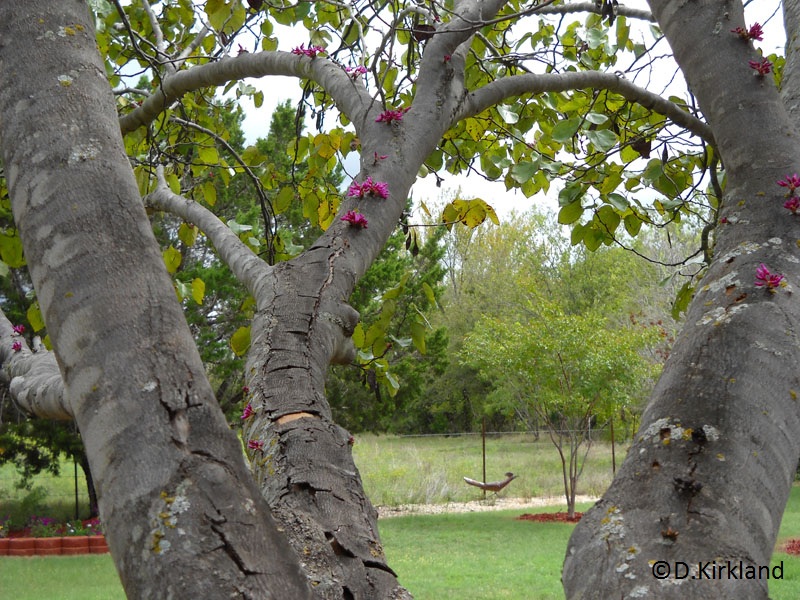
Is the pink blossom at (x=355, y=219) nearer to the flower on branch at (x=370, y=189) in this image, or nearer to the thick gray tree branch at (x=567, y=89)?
the flower on branch at (x=370, y=189)

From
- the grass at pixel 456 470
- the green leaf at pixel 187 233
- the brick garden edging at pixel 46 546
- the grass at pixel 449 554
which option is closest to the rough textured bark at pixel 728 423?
the green leaf at pixel 187 233

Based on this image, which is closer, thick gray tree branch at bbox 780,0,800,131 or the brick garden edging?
thick gray tree branch at bbox 780,0,800,131

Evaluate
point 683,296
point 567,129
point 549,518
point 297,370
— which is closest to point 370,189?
point 297,370

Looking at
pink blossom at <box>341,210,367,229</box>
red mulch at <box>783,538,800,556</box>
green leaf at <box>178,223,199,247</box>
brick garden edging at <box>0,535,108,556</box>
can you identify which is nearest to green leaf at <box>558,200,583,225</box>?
pink blossom at <box>341,210,367,229</box>

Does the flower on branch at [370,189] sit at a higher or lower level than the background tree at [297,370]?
higher

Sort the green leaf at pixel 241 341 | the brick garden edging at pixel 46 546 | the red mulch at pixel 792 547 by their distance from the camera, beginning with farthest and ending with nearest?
the brick garden edging at pixel 46 546, the red mulch at pixel 792 547, the green leaf at pixel 241 341

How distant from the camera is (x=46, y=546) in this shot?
9.88 meters

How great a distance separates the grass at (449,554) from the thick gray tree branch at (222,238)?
567 cm

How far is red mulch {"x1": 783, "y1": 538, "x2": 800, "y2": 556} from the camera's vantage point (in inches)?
337

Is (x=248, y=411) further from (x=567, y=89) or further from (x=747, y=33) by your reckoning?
(x=567, y=89)

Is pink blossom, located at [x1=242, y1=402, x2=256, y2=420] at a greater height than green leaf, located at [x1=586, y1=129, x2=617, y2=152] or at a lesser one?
lesser

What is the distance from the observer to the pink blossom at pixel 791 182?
1.14 m

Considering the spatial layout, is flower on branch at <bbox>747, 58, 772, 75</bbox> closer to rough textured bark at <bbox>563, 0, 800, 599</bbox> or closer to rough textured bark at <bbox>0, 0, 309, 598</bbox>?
rough textured bark at <bbox>563, 0, 800, 599</bbox>

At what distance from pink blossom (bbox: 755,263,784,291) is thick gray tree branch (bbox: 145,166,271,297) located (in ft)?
3.50
